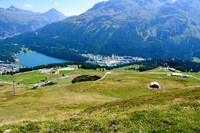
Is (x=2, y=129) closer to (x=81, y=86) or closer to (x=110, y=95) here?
(x=110, y=95)

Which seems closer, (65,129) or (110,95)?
(65,129)

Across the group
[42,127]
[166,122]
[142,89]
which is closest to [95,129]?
[42,127]

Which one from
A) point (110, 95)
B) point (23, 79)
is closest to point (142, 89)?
point (110, 95)

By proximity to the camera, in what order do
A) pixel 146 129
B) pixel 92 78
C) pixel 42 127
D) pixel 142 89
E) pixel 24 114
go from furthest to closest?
1. pixel 92 78
2. pixel 142 89
3. pixel 24 114
4. pixel 42 127
5. pixel 146 129

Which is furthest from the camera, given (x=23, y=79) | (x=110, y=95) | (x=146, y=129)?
(x=23, y=79)

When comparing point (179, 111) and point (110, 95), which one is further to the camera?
point (110, 95)

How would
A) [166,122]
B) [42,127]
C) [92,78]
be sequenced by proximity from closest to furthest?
[166,122] → [42,127] → [92,78]

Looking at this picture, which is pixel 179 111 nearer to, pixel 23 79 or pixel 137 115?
pixel 137 115

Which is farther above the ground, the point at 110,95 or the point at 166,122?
the point at 166,122

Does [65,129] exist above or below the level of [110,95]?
above
